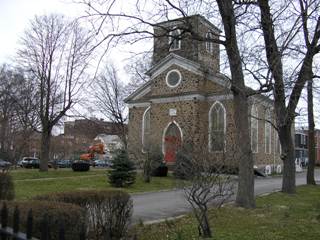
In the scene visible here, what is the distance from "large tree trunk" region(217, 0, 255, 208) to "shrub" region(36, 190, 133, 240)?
23.6 ft

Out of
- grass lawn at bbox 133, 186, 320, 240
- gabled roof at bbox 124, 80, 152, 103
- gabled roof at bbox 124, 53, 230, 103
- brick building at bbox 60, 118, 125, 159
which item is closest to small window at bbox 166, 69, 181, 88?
gabled roof at bbox 124, 53, 230, 103

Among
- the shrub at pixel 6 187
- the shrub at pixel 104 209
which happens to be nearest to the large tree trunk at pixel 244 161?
the shrub at pixel 104 209

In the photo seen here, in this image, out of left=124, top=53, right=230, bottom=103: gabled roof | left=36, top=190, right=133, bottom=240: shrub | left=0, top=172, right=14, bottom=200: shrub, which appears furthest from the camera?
left=124, top=53, right=230, bottom=103: gabled roof

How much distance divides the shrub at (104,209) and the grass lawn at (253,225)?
2.63ft

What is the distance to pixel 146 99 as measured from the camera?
45.4m

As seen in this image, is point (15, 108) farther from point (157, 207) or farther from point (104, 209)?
point (104, 209)

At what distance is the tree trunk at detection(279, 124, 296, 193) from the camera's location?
23047 mm

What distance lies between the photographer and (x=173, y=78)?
41.9m

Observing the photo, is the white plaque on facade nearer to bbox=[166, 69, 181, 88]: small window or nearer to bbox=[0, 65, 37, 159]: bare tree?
bbox=[166, 69, 181, 88]: small window

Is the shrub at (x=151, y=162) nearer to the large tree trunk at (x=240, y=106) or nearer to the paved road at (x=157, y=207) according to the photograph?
the paved road at (x=157, y=207)

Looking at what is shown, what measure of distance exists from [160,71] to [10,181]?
3102 centimetres

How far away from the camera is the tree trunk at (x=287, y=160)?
23047 millimetres

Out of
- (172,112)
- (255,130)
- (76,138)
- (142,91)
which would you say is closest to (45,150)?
(172,112)

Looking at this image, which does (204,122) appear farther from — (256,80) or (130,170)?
(256,80)
